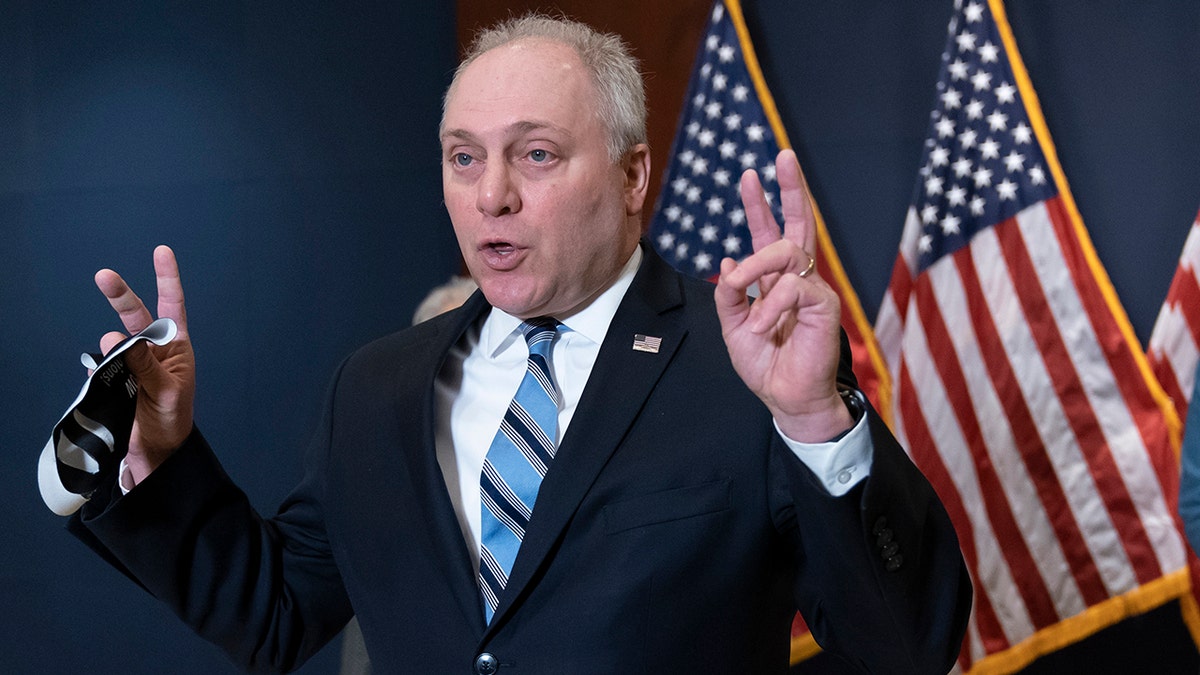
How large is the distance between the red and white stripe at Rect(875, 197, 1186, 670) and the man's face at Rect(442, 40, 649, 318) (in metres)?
1.89

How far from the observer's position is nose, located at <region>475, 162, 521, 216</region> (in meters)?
1.46

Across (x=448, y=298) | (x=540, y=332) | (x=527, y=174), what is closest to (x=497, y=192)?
(x=527, y=174)

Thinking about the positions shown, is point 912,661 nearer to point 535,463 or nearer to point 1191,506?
point 535,463

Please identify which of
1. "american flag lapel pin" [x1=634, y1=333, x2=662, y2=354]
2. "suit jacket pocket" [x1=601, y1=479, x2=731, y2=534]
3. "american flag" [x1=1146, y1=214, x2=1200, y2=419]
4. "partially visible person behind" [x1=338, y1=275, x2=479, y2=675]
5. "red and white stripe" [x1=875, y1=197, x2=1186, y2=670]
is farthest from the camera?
"red and white stripe" [x1=875, y1=197, x2=1186, y2=670]

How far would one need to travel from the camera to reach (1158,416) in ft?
9.69

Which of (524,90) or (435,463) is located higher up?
(524,90)

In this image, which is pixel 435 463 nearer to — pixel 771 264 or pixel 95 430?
pixel 95 430

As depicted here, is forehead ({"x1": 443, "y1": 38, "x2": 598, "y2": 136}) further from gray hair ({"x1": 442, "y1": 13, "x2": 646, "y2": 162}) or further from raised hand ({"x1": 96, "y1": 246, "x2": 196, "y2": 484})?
raised hand ({"x1": 96, "y1": 246, "x2": 196, "y2": 484})

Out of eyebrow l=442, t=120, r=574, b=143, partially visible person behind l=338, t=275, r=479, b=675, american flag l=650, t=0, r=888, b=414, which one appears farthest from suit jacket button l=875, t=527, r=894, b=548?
american flag l=650, t=0, r=888, b=414

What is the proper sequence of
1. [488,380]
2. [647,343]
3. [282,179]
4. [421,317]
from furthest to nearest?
[282,179], [421,317], [488,380], [647,343]

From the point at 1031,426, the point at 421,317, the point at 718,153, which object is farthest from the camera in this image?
the point at 718,153

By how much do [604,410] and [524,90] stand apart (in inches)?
15.8

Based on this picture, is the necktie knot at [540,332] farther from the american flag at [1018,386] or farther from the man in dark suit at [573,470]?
the american flag at [1018,386]

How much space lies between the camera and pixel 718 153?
355 cm
